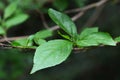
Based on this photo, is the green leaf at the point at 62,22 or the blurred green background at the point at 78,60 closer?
the green leaf at the point at 62,22

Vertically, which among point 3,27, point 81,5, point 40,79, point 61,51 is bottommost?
point 40,79

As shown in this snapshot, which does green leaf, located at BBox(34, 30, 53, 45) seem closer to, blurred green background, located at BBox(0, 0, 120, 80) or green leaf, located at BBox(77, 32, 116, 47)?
green leaf, located at BBox(77, 32, 116, 47)

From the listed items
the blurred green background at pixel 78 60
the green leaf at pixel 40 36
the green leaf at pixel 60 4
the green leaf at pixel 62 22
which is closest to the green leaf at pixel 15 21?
the green leaf at pixel 60 4

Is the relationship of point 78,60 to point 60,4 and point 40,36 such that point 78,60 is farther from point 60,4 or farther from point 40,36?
point 40,36

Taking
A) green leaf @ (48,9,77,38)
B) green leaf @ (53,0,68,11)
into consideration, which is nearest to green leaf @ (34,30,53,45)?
green leaf @ (48,9,77,38)

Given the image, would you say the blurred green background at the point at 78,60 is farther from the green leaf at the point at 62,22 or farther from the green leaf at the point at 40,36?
the green leaf at the point at 62,22

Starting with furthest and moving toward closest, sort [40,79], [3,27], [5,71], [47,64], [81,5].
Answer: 1. [40,79]
2. [5,71]
3. [81,5]
4. [3,27]
5. [47,64]

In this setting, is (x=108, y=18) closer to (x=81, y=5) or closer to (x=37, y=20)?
(x=37, y=20)

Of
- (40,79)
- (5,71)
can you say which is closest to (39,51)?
(5,71)
